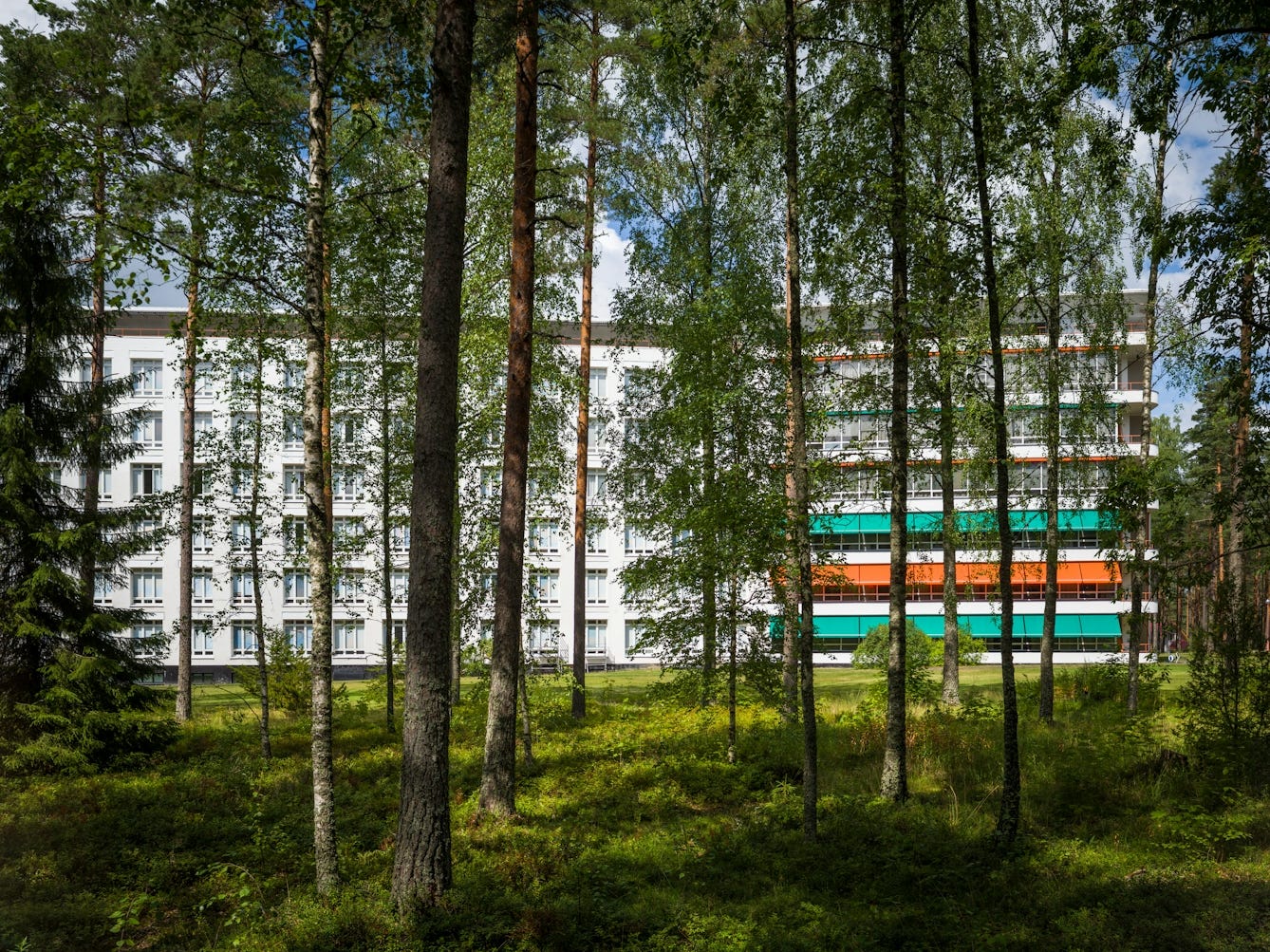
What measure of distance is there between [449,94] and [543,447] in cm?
970

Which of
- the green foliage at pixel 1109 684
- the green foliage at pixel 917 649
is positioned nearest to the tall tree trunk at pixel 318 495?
the green foliage at pixel 917 649

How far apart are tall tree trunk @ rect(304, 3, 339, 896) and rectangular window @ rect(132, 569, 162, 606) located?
1569 inches

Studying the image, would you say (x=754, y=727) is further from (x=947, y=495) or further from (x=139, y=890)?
(x=139, y=890)

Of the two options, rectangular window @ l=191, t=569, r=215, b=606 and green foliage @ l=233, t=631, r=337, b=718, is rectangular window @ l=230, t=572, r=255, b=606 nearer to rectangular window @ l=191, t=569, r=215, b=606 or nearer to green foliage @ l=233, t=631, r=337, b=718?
rectangular window @ l=191, t=569, r=215, b=606

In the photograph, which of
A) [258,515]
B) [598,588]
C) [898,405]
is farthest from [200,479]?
[598,588]

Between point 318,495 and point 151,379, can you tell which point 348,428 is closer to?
point 318,495

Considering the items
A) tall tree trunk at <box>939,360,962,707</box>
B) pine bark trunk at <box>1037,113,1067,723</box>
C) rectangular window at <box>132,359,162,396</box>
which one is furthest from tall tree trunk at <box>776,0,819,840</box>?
rectangular window at <box>132,359,162,396</box>

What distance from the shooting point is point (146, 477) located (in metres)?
44.2

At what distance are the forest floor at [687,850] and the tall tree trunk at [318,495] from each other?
0.78 meters

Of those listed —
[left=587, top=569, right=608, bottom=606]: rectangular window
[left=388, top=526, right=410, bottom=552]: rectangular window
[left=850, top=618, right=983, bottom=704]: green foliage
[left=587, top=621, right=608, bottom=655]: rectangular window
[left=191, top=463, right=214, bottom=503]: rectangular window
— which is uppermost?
[left=191, top=463, right=214, bottom=503]: rectangular window

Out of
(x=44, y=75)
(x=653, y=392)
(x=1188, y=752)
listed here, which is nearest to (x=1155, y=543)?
(x=1188, y=752)

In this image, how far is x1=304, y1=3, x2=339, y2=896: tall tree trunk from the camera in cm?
909

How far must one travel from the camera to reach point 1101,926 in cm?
868

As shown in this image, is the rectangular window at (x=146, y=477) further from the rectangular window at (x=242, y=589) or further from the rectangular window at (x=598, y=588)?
the rectangular window at (x=598, y=588)
